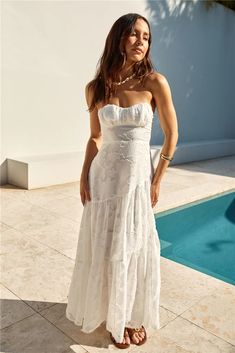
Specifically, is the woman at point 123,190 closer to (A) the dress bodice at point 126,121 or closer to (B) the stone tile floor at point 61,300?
(A) the dress bodice at point 126,121

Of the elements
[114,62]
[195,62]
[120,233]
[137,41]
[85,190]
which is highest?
[195,62]

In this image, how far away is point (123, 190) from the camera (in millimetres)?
1868

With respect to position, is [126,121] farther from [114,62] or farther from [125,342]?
[125,342]

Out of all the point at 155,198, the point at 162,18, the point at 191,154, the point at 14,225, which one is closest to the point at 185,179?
the point at 191,154

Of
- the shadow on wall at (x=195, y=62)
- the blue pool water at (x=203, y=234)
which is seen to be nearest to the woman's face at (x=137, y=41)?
the blue pool water at (x=203, y=234)

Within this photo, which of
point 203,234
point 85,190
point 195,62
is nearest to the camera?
point 85,190

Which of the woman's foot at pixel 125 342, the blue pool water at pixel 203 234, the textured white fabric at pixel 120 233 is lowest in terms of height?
the blue pool water at pixel 203 234

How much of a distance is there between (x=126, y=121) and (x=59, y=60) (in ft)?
16.6

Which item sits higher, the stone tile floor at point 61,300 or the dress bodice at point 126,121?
the dress bodice at point 126,121

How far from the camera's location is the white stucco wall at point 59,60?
227 inches

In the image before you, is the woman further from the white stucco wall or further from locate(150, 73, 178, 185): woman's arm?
the white stucco wall

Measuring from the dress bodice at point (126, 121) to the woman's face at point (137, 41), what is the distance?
25cm

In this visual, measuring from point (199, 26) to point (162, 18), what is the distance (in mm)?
→ 1686

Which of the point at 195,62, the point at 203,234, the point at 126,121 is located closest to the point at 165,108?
the point at 126,121
